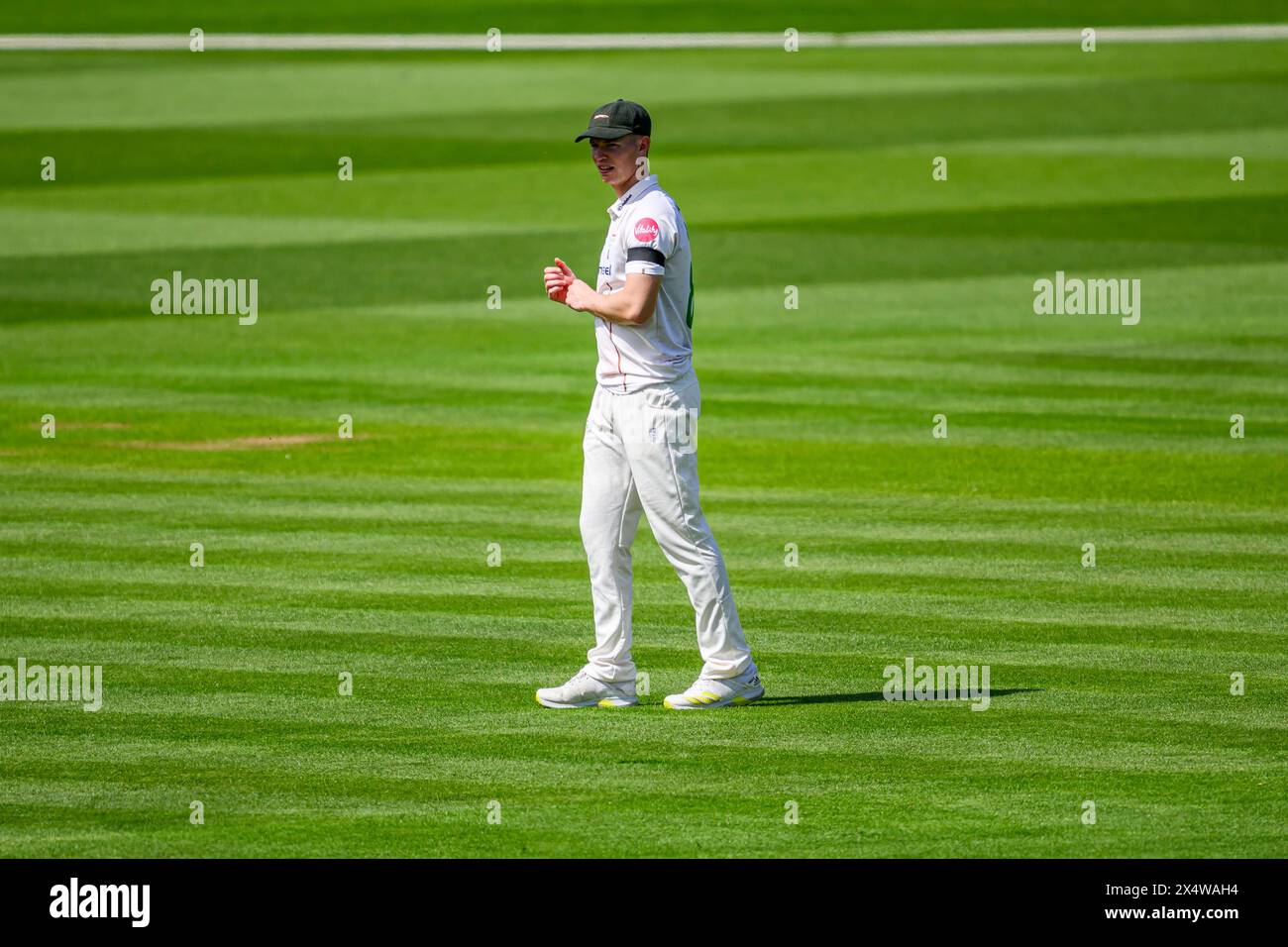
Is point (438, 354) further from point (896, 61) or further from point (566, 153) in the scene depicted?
point (896, 61)

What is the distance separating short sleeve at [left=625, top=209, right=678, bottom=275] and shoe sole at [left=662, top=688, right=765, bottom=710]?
1907 millimetres

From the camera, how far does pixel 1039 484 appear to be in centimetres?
1543

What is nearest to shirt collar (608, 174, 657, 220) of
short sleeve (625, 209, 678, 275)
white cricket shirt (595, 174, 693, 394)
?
white cricket shirt (595, 174, 693, 394)

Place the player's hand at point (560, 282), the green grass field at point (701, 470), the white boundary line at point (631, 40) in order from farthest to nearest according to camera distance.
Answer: the white boundary line at point (631, 40) < the player's hand at point (560, 282) < the green grass field at point (701, 470)

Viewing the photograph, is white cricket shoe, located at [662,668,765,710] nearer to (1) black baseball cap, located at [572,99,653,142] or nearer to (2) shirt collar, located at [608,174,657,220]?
(2) shirt collar, located at [608,174,657,220]

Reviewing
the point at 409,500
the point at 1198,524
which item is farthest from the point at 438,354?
the point at 1198,524

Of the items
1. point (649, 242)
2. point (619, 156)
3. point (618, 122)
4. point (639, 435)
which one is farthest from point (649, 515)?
point (618, 122)

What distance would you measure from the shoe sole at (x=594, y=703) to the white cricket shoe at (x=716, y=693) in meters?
0.18

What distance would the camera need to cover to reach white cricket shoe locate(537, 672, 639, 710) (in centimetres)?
940

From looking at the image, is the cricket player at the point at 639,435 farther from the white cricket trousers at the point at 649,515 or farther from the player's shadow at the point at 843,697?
the player's shadow at the point at 843,697

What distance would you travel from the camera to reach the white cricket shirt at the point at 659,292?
908cm

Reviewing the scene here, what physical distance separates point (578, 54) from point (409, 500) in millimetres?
29234

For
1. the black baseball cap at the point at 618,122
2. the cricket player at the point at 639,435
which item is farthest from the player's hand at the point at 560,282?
the black baseball cap at the point at 618,122
